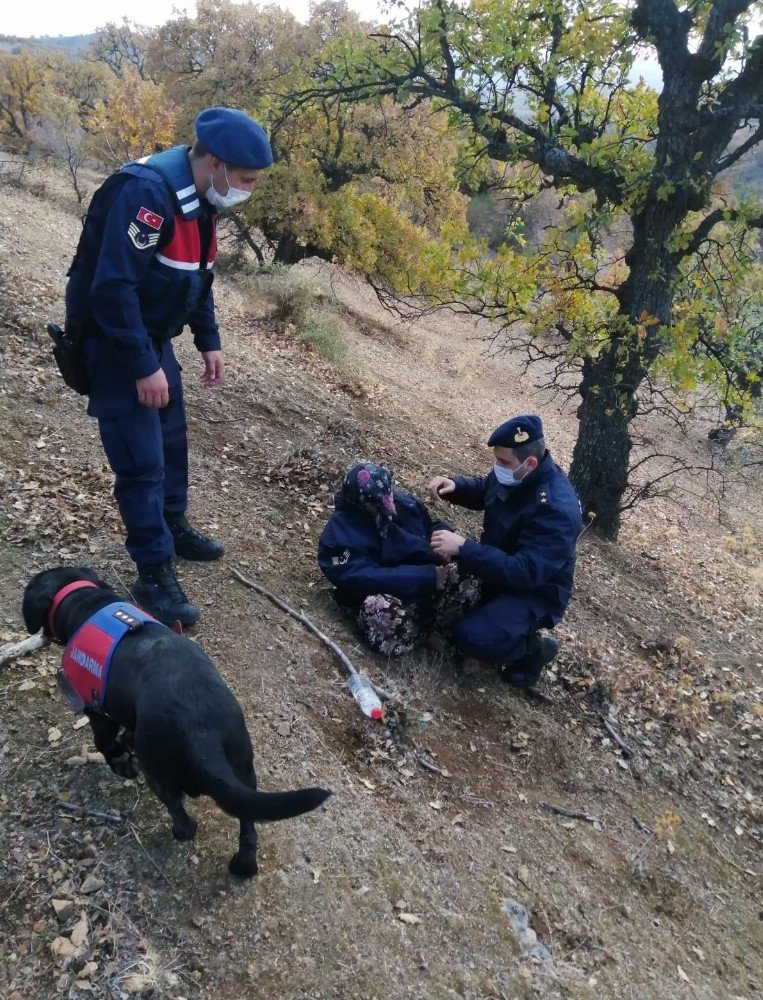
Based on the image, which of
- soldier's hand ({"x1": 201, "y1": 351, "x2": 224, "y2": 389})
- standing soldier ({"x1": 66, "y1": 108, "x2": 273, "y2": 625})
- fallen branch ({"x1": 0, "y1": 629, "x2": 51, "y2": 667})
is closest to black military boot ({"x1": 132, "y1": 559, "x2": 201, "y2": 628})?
standing soldier ({"x1": 66, "y1": 108, "x2": 273, "y2": 625})

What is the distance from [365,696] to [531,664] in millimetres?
1189

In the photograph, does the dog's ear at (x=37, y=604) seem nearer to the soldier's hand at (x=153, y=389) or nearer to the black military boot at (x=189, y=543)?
the soldier's hand at (x=153, y=389)

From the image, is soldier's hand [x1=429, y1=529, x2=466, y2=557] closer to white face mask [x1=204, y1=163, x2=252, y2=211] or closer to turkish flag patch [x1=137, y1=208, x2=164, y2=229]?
white face mask [x1=204, y1=163, x2=252, y2=211]

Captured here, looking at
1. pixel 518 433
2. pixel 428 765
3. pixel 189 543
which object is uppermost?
pixel 518 433

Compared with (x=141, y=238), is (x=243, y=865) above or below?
below

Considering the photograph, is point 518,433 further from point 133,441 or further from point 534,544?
point 133,441

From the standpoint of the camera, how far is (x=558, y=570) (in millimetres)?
3604

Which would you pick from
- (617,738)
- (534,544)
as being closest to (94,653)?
(534,544)

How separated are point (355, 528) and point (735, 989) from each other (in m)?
2.78

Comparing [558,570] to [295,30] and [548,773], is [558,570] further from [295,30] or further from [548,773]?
[295,30]

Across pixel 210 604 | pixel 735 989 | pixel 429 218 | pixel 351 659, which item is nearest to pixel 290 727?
pixel 351 659

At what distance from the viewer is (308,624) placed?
3641 mm

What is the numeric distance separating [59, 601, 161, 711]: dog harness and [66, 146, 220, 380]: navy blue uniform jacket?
985mm

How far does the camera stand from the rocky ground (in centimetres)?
215
